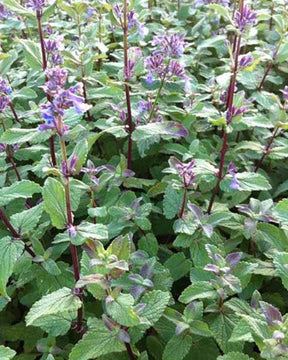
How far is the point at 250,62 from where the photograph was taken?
2.08 meters

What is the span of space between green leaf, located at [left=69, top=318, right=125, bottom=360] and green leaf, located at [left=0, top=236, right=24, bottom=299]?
0.33 m

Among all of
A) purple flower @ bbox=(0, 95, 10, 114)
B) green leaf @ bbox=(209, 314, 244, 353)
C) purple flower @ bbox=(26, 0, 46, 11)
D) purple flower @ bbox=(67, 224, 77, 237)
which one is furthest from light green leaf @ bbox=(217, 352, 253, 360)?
purple flower @ bbox=(26, 0, 46, 11)

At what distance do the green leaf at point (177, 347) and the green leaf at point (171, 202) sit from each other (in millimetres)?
574

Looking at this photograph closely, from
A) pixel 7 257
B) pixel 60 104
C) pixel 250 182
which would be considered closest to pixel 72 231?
pixel 7 257

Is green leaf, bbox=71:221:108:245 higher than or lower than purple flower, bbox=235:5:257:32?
lower

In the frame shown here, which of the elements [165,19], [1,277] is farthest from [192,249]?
[165,19]

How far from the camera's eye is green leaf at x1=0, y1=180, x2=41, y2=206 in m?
1.70

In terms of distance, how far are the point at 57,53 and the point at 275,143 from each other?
1260mm

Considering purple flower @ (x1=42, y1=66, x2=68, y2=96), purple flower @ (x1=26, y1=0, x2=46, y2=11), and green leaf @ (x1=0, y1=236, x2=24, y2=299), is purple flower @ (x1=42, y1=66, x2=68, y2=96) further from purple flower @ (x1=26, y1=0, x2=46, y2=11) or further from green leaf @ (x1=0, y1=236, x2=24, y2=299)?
purple flower @ (x1=26, y1=0, x2=46, y2=11)

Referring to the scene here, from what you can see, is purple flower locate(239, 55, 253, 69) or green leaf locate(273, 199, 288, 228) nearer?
green leaf locate(273, 199, 288, 228)

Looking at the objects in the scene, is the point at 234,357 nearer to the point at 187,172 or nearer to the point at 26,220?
the point at 187,172

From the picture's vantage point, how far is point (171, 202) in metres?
2.09

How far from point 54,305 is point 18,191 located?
1.55ft

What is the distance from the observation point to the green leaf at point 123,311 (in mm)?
1367
